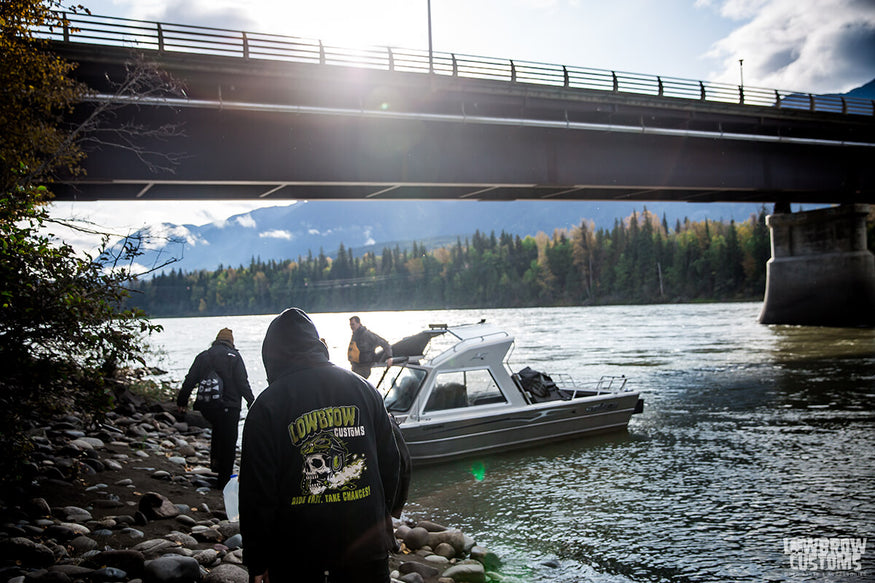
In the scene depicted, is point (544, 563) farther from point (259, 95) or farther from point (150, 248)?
point (259, 95)

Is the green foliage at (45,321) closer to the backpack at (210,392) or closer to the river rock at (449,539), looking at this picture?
the backpack at (210,392)

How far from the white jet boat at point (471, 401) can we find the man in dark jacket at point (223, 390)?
324 cm

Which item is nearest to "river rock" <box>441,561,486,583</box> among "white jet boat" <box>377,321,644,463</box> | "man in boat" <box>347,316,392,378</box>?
"white jet boat" <box>377,321,644,463</box>

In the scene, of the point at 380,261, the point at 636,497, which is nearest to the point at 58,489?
the point at 636,497

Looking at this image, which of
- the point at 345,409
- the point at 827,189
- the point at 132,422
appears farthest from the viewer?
the point at 827,189

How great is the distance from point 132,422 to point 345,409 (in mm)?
11968

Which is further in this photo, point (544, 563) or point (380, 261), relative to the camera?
point (380, 261)

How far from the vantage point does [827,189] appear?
114 ft

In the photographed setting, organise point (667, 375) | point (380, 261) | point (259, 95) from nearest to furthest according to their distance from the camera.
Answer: point (259, 95) → point (667, 375) → point (380, 261)

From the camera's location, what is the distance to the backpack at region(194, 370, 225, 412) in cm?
888

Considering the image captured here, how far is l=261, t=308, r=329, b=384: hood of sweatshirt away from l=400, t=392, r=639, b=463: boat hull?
8.13m

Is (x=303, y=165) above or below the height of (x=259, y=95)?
below

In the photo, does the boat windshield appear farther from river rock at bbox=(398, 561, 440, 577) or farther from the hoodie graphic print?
the hoodie graphic print

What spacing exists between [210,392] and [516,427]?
6.25 m
